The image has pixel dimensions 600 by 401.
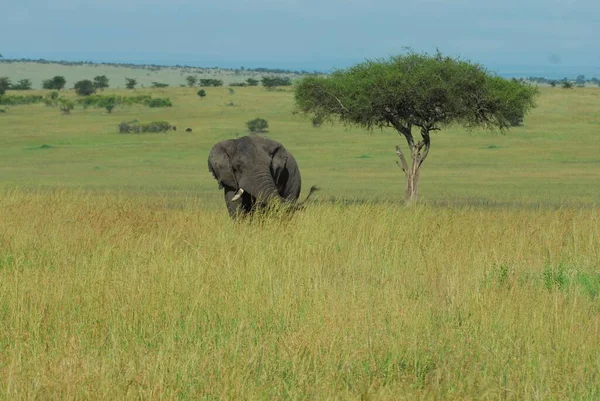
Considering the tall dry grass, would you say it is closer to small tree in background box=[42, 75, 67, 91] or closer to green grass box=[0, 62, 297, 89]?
small tree in background box=[42, 75, 67, 91]

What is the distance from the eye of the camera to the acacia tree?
2783 centimetres

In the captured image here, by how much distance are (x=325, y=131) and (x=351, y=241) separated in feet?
173

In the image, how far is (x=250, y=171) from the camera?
54.0 feet

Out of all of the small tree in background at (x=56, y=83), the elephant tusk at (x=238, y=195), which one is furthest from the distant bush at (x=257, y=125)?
the small tree in background at (x=56, y=83)

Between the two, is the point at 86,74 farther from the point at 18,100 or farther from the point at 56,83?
the point at 18,100

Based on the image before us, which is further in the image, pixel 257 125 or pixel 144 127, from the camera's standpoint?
pixel 144 127

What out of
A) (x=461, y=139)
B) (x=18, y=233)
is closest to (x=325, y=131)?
(x=461, y=139)

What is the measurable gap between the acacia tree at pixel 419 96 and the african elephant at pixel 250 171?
10.2 m

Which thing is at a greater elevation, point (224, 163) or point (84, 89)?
point (224, 163)

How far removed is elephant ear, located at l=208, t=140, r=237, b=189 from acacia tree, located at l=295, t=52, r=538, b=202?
10439mm

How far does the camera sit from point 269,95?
298ft

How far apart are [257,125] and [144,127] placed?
25.0 ft

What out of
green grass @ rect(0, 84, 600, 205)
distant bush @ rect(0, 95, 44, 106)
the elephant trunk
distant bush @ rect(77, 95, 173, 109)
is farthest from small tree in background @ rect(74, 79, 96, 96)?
the elephant trunk

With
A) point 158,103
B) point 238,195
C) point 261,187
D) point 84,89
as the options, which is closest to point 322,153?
point 158,103
